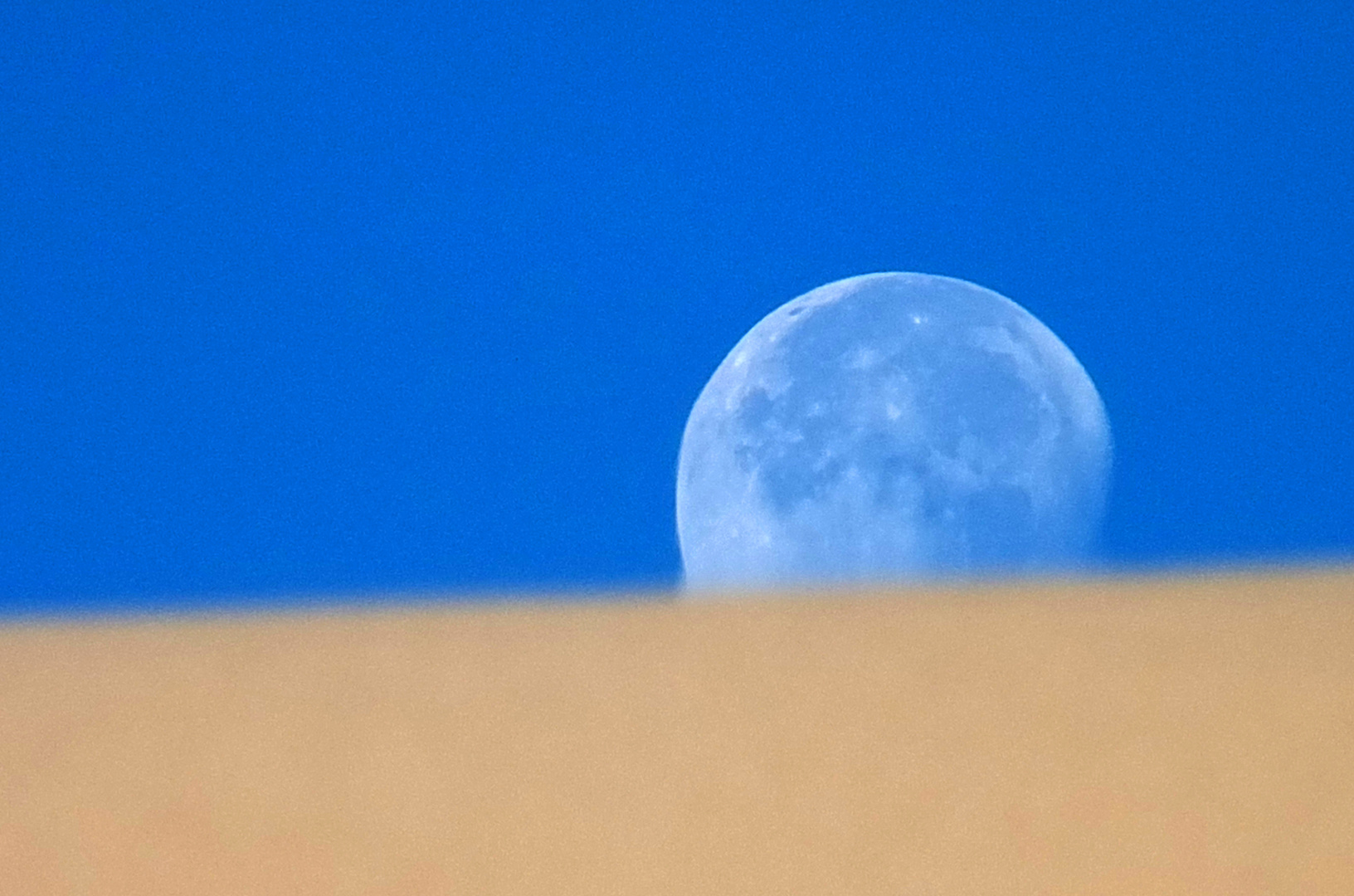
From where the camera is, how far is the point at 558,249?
2.89 feet

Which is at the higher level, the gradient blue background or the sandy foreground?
the gradient blue background

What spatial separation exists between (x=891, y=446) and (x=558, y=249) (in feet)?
0.83

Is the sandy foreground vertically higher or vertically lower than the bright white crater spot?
lower

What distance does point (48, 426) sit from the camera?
86cm

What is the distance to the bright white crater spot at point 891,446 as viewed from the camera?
839 mm

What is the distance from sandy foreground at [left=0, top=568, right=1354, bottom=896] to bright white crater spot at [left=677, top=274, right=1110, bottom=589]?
0.03 metres

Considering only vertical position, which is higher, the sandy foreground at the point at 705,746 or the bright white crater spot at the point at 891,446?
the bright white crater spot at the point at 891,446

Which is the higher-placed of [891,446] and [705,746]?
[891,446]

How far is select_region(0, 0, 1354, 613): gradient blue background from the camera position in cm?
85

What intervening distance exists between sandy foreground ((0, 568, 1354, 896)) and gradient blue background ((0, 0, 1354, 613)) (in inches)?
1.8

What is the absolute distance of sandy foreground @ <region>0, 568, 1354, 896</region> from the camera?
2.69 feet

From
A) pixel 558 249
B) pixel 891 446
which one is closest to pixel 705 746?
pixel 891 446

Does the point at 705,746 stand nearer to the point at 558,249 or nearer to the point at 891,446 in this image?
the point at 891,446

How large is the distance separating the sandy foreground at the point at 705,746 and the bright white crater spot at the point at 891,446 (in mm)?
33
